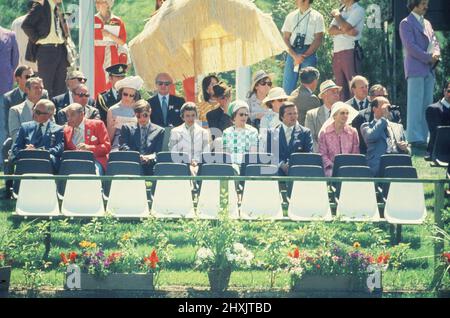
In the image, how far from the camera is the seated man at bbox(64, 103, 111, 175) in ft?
47.6

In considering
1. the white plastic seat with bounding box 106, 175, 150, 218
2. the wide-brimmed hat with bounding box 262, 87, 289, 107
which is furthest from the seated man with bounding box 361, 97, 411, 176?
the white plastic seat with bounding box 106, 175, 150, 218

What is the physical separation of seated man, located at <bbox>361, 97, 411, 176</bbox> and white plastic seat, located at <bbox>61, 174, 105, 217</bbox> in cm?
308

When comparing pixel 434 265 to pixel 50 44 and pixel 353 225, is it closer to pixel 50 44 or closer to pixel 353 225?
pixel 353 225

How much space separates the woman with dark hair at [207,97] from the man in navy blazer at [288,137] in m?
1.77

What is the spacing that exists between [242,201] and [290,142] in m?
1.74

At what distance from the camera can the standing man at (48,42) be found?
16422 millimetres

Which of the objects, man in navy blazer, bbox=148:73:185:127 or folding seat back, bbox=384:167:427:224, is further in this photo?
man in navy blazer, bbox=148:73:185:127

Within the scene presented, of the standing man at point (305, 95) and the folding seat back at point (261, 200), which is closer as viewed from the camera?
the folding seat back at point (261, 200)

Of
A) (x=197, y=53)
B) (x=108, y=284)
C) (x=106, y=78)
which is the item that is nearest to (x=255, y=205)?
(x=108, y=284)

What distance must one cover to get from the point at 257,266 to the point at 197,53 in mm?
5186

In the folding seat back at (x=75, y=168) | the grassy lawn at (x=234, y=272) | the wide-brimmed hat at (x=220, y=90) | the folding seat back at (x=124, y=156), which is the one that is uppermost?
the wide-brimmed hat at (x=220, y=90)

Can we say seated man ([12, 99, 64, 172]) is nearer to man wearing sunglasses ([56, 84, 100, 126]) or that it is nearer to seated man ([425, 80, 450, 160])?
man wearing sunglasses ([56, 84, 100, 126])

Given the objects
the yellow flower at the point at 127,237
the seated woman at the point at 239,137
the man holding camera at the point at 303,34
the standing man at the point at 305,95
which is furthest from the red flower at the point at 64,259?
the man holding camera at the point at 303,34

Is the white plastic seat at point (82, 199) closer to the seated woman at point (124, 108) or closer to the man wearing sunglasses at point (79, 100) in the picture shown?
the seated woman at point (124, 108)
